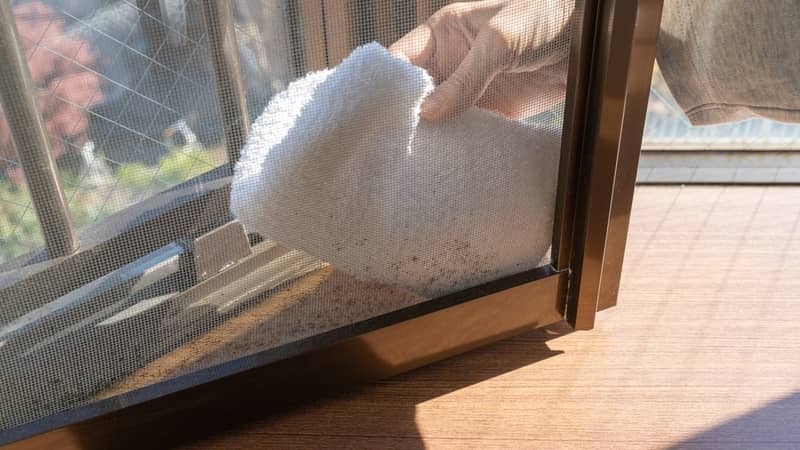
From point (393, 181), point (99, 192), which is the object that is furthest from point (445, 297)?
point (99, 192)

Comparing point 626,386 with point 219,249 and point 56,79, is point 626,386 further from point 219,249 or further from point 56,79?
point 56,79

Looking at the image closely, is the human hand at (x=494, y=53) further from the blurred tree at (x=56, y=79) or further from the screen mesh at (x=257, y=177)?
the blurred tree at (x=56, y=79)

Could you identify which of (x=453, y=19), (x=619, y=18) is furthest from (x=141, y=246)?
(x=619, y=18)

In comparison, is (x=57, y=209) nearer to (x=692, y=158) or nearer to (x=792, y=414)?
(x=792, y=414)

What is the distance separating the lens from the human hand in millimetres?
531

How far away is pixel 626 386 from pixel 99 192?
0.51m

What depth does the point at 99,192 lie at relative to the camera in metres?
0.47

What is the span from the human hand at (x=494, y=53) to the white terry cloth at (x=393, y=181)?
0.04ft

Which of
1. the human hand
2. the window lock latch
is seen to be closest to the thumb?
the human hand

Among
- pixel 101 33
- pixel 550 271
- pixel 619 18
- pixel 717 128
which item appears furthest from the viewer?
pixel 717 128

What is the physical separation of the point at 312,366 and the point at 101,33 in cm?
32

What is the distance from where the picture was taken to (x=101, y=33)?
0.43 metres

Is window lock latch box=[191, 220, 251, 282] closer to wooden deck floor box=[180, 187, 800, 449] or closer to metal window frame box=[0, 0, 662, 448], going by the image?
metal window frame box=[0, 0, 662, 448]

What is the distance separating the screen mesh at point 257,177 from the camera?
45 centimetres
